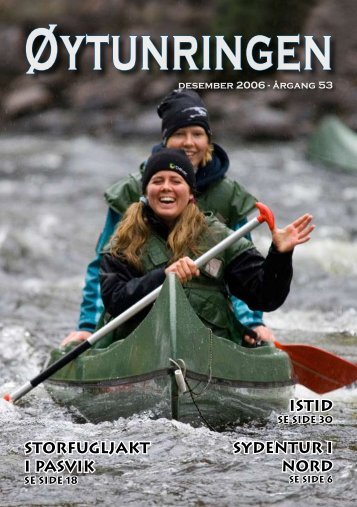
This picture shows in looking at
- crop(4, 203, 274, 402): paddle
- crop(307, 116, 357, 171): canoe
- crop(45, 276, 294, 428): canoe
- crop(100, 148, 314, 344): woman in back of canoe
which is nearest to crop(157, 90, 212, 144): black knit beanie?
crop(100, 148, 314, 344): woman in back of canoe

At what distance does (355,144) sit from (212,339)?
13.2m

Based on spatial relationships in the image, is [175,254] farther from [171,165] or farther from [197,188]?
[197,188]

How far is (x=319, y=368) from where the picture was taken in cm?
562

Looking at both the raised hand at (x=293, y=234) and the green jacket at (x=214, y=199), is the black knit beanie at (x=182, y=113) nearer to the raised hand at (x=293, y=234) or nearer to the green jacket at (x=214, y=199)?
the green jacket at (x=214, y=199)

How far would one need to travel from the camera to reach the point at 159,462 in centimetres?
402

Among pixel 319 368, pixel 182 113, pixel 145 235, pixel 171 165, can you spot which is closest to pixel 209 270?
pixel 145 235

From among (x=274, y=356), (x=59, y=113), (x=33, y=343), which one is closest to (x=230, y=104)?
(x=59, y=113)

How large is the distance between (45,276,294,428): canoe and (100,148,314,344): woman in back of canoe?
221 mm

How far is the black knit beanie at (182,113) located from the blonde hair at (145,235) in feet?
2.57

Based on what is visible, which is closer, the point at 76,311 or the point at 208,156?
the point at 208,156

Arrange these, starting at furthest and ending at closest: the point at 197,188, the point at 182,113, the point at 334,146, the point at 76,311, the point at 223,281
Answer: the point at 334,146 < the point at 76,311 < the point at 197,188 < the point at 182,113 < the point at 223,281

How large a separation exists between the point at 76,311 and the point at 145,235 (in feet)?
12.1

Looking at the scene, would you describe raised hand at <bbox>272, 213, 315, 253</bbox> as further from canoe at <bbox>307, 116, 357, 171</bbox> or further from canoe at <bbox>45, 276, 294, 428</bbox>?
canoe at <bbox>307, 116, 357, 171</bbox>

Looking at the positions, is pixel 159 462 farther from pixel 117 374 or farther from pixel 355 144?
pixel 355 144
